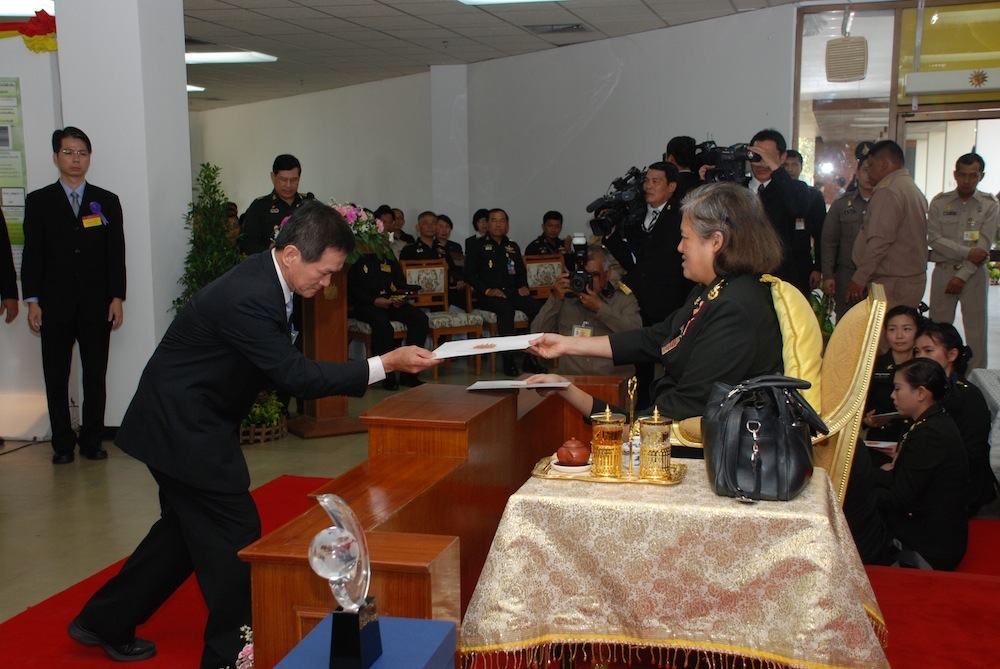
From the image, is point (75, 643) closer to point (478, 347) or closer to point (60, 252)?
point (478, 347)

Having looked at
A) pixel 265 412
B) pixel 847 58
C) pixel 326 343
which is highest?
pixel 847 58

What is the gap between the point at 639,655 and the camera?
2086 mm

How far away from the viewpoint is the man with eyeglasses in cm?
561

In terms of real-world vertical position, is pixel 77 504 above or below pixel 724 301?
below

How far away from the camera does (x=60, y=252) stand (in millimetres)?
4840

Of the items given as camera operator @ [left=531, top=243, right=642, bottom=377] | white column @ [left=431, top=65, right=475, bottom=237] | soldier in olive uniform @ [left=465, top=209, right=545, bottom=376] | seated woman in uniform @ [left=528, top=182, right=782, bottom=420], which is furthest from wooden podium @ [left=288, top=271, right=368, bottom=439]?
white column @ [left=431, top=65, right=475, bottom=237]

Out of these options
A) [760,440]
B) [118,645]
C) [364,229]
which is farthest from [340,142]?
[760,440]

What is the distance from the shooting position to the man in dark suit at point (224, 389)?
88.9 inches

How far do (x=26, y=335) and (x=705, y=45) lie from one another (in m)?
6.01

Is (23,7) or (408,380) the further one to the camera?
(23,7)

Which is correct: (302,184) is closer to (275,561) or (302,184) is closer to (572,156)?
(572,156)

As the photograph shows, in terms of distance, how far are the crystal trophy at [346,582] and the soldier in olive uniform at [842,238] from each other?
220 inches

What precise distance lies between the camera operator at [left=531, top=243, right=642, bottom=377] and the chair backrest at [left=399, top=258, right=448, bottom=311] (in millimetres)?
3362

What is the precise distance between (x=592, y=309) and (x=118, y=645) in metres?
2.66
